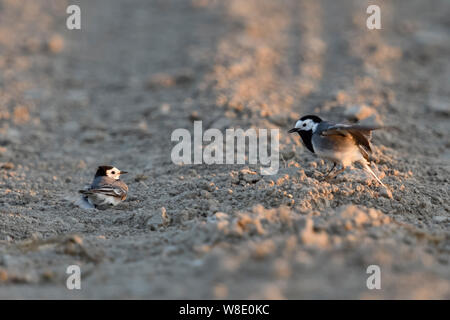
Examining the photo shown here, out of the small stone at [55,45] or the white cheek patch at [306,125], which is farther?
the small stone at [55,45]

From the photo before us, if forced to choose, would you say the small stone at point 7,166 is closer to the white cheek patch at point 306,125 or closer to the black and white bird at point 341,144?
the white cheek patch at point 306,125

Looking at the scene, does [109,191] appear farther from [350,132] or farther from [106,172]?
[350,132]

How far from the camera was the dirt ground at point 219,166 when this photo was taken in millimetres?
4535

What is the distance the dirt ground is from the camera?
4535mm

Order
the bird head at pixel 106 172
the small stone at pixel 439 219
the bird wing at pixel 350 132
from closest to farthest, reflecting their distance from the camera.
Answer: the small stone at pixel 439 219 → the bird wing at pixel 350 132 → the bird head at pixel 106 172

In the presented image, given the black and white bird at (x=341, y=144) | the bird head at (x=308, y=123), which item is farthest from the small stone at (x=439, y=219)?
the bird head at (x=308, y=123)

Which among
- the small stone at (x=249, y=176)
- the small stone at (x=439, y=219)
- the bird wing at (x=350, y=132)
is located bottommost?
the small stone at (x=439, y=219)

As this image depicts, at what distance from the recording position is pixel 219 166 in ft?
24.4

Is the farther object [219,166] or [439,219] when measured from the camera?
[219,166]

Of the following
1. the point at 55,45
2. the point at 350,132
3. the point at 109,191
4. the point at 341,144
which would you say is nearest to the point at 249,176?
the point at 341,144

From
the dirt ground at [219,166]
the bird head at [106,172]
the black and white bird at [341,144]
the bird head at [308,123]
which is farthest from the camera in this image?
the bird head at [106,172]

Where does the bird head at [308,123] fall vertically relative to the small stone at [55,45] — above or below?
below
